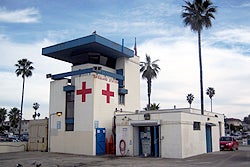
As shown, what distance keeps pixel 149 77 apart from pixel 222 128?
14431 millimetres

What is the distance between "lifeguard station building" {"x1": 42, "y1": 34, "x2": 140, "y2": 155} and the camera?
2838cm

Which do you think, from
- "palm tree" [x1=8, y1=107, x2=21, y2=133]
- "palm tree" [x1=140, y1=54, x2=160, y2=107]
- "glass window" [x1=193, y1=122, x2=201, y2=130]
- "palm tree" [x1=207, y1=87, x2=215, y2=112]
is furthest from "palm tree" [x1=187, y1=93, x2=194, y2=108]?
"glass window" [x1=193, y1=122, x2=201, y2=130]

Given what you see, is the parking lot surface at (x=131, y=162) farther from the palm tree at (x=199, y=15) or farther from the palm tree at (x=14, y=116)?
the palm tree at (x=14, y=116)

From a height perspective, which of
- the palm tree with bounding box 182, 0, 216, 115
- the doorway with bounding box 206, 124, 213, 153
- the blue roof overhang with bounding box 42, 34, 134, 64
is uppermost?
the palm tree with bounding box 182, 0, 216, 115

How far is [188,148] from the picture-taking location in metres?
25.2

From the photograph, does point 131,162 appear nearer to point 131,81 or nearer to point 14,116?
point 131,81

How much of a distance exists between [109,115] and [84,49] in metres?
7.36

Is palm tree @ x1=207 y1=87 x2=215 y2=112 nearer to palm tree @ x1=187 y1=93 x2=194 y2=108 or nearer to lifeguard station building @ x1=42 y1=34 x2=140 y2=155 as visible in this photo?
palm tree @ x1=187 y1=93 x2=194 y2=108

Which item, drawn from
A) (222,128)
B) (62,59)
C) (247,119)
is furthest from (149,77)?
(247,119)

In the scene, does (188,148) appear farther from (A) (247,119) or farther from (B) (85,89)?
(A) (247,119)

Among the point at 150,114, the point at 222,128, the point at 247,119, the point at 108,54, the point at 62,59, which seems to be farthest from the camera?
the point at 247,119

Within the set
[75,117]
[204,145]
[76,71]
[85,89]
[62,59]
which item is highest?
[62,59]

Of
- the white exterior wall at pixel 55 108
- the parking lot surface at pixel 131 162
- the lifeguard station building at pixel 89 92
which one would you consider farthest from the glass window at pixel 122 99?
the parking lot surface at pixel 131 162

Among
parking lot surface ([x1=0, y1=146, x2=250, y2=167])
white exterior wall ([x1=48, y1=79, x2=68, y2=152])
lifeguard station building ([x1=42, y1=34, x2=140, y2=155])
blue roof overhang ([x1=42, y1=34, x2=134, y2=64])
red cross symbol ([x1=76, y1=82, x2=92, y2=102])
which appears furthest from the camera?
white exterior wall ([x1=48, y1=79, x2=68, y2=152])
